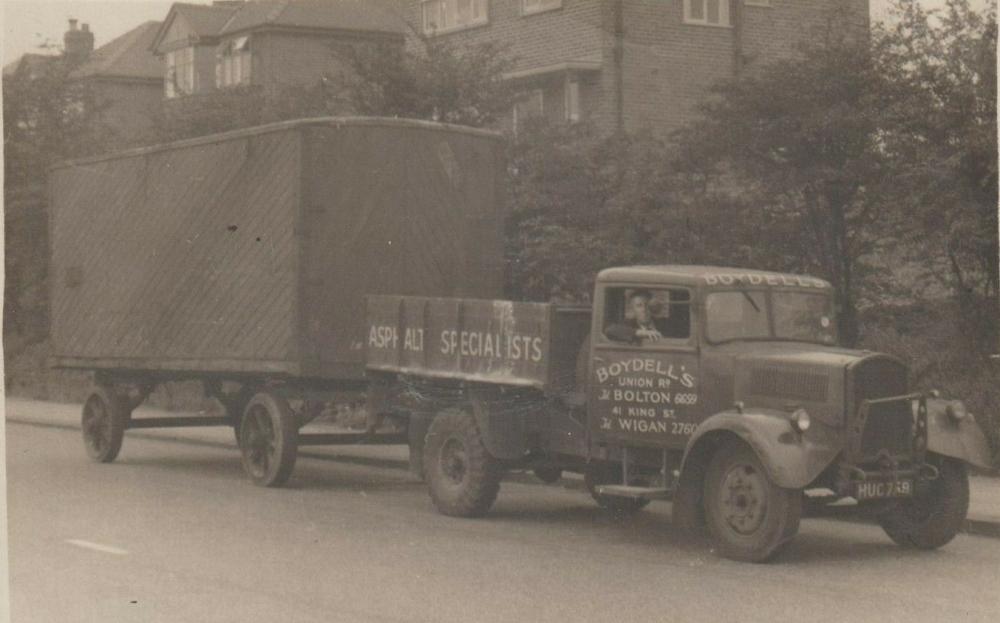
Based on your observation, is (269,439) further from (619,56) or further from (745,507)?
(619,56)

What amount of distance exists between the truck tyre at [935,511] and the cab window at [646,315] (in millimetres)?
2019

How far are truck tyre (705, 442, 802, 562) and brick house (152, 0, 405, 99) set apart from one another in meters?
25.8

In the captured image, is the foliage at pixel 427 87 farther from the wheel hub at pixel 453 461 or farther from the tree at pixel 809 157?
the wheel hub at pixel 453 461

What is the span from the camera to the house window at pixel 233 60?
46094 mm

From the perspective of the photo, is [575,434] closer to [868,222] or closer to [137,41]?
[868,222]

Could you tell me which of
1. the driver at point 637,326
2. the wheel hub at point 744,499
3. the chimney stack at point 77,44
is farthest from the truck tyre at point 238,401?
the chimney stack at point 77,44

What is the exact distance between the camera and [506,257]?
21016mm

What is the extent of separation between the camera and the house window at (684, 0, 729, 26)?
3325 cm

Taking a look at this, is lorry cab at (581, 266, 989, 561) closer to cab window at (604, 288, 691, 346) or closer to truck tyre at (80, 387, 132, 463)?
cab window at (604, 288, 691, 346)

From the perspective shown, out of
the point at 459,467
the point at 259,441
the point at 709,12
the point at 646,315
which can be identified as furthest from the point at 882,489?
the point at 709,12

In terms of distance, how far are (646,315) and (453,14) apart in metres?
25.9

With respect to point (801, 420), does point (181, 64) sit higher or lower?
higher

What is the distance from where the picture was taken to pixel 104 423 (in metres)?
19.2

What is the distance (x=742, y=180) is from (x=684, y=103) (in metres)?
13.8
